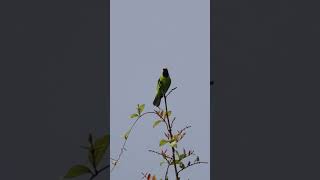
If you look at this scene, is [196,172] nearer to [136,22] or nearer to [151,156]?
[151,156]

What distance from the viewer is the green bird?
9.76 feet

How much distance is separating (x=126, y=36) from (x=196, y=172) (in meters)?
0.71

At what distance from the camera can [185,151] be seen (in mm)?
2959
